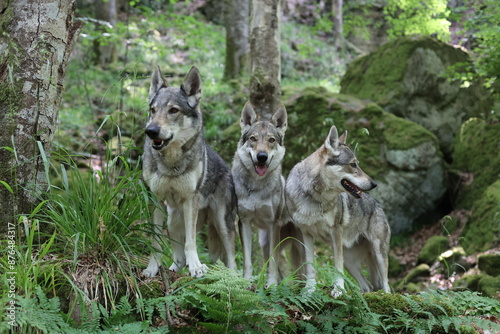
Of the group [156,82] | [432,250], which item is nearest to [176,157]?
[156,82]

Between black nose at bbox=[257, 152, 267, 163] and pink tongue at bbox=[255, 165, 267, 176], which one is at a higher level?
black nose at bbox=[257, 152, 267, 163]

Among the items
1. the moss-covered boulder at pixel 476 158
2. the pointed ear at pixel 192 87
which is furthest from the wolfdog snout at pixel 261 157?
the moss-covered boulder at pixel 476 158

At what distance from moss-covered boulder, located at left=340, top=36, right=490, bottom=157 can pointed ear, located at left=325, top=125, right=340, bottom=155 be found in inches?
261

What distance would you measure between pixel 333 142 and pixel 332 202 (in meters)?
0.71

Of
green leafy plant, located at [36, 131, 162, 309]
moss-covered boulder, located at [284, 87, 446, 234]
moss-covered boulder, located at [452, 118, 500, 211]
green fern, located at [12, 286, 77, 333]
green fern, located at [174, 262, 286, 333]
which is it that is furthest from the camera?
moss-covered boulder, located at [452, 118, 500, 211]

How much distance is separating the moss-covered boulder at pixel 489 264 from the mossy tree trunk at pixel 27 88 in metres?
6.74

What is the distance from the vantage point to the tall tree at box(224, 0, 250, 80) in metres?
14.8

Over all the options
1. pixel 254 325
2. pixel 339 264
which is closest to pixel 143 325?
pixel 254 325

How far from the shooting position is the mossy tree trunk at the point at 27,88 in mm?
4301

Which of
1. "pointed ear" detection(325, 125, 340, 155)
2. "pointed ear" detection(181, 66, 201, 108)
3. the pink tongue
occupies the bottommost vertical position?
Answer: the pink tongue

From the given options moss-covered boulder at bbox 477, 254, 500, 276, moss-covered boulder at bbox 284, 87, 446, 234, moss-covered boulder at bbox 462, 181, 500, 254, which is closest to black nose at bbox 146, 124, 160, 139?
moss-covered boulder at bbox 284, 87, 446, 234

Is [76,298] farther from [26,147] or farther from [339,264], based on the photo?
[339,264]

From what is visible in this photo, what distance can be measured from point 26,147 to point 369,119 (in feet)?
24.9

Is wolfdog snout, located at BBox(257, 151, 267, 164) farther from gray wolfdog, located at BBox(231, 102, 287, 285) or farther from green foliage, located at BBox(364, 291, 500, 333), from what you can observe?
green foliage, located at BBox(364, 291, 500, 333)
